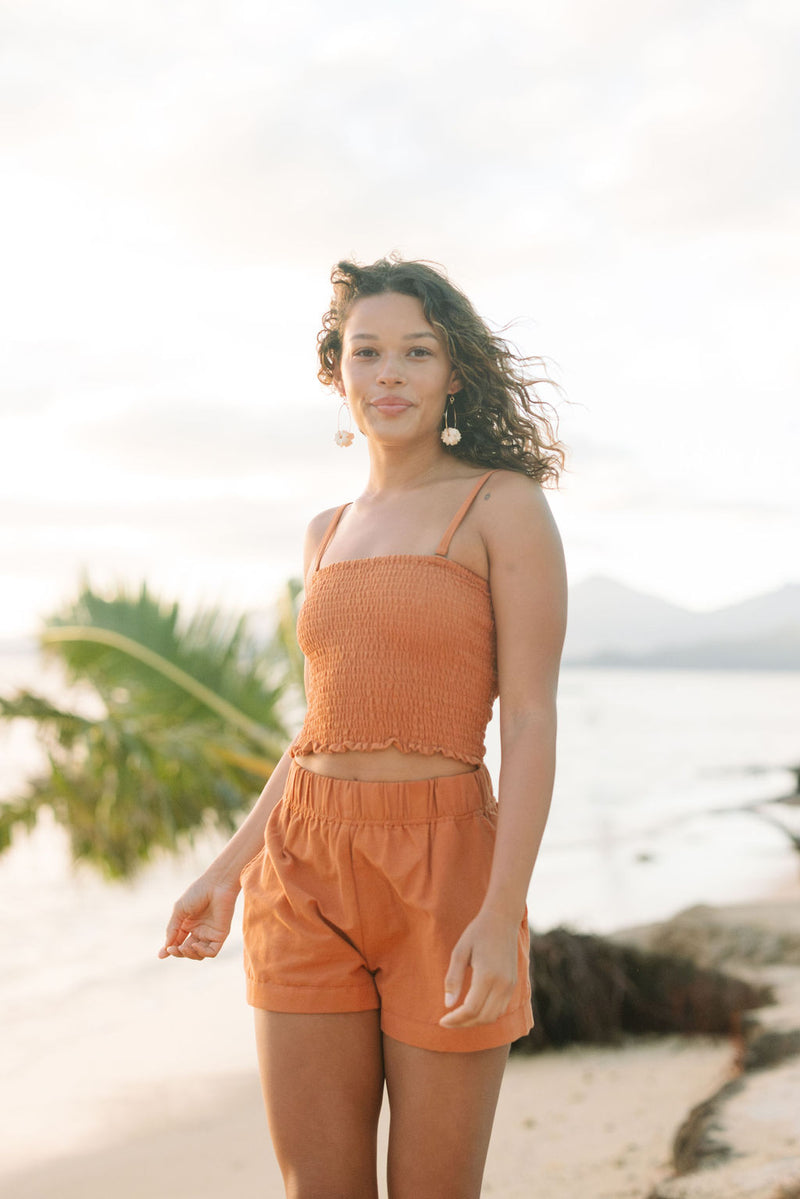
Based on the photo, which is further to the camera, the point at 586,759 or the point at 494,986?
the point at 586,759

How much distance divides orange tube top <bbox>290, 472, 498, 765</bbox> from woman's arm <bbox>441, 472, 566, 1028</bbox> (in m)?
0.06

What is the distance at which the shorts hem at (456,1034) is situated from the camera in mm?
1920

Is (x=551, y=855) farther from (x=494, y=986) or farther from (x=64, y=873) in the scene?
(x=494, y=986)

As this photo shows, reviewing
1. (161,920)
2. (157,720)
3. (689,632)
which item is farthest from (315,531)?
(689,632)

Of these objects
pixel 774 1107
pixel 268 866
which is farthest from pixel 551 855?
pixel 268 866

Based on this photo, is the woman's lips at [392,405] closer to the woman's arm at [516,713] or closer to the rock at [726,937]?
the woman's arm at [516,713]

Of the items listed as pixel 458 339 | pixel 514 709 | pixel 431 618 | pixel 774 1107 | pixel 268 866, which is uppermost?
pixel 458 339

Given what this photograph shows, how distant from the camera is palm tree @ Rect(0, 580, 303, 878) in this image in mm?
6453

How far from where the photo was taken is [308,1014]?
2.02 meters

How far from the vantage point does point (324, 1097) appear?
2014 mm

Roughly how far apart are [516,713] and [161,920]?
396 inches

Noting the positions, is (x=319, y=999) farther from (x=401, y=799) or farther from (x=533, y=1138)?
(x=533, y=1138)

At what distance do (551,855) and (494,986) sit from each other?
13.4 m

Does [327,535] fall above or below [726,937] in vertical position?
above
